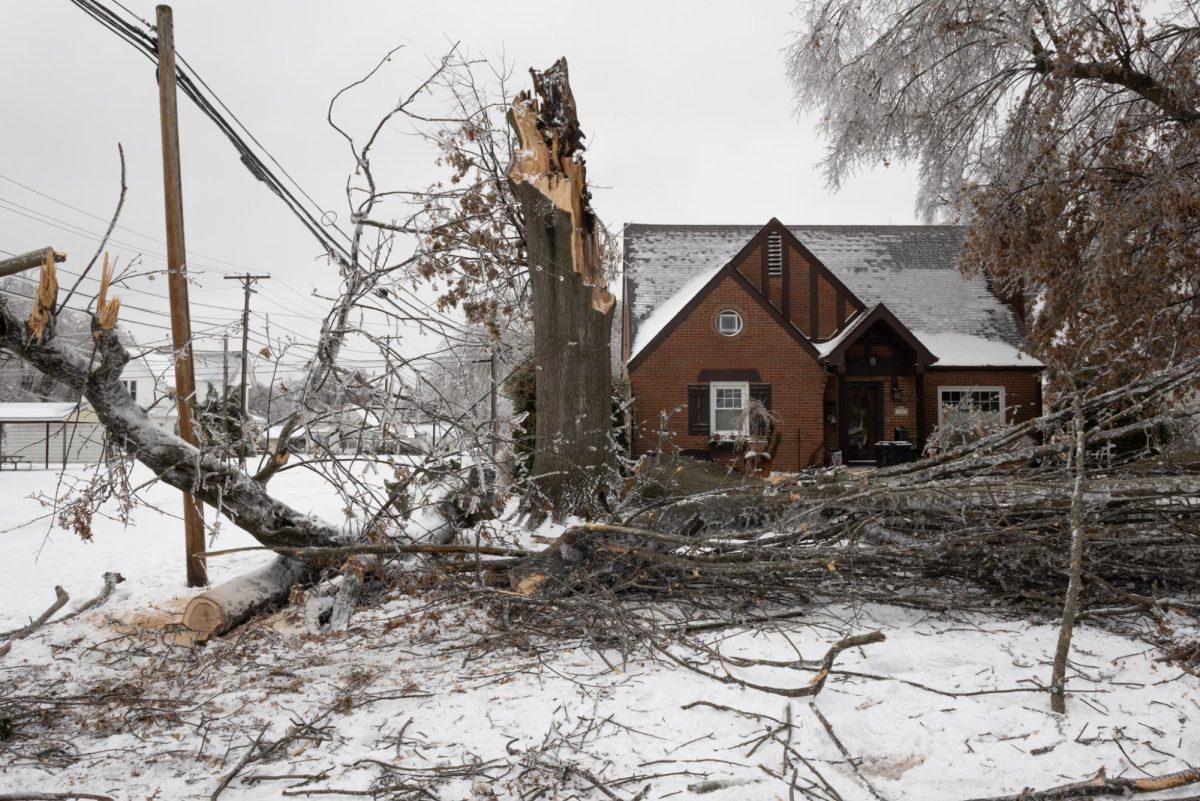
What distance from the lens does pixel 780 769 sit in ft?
8.59

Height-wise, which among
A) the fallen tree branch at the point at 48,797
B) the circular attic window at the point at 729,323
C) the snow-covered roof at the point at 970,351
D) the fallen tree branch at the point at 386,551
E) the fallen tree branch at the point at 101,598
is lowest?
the fallen tree branch at the point at 101,598

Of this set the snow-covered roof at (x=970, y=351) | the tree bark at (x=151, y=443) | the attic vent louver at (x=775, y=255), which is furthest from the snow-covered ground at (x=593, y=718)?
the snow-covered roof at (x=970, y=351)

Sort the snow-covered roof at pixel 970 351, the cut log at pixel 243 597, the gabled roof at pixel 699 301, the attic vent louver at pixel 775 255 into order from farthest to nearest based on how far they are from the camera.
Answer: the attic vent louver at pixel 775 255 → the snow-covered roof at pixel 970 351 → the gabled roof at pixel 699 301 → the cut log at pixel 243 597

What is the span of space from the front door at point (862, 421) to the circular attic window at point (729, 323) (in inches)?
121

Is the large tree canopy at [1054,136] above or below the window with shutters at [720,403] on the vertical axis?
above

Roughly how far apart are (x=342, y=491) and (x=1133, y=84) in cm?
1146

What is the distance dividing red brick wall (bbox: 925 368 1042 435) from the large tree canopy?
22.4 feet

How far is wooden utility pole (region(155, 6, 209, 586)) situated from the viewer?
21.7 feet

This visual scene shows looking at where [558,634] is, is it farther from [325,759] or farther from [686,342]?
[686,342]

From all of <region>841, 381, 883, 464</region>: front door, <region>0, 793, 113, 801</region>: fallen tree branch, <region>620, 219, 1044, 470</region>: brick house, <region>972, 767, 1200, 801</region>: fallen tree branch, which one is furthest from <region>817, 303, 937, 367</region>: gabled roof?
<region>0, 793, 113, 801</region>: fallen tree branch

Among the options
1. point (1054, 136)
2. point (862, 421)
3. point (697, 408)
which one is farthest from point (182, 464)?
point (862, 421)

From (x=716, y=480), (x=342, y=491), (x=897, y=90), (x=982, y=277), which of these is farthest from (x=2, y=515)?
(x=982, y=277)

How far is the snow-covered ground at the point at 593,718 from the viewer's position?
2578 mm

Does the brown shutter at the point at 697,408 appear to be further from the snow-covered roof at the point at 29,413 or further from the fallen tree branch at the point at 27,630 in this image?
the snow-covered roof at the point at 29,413
